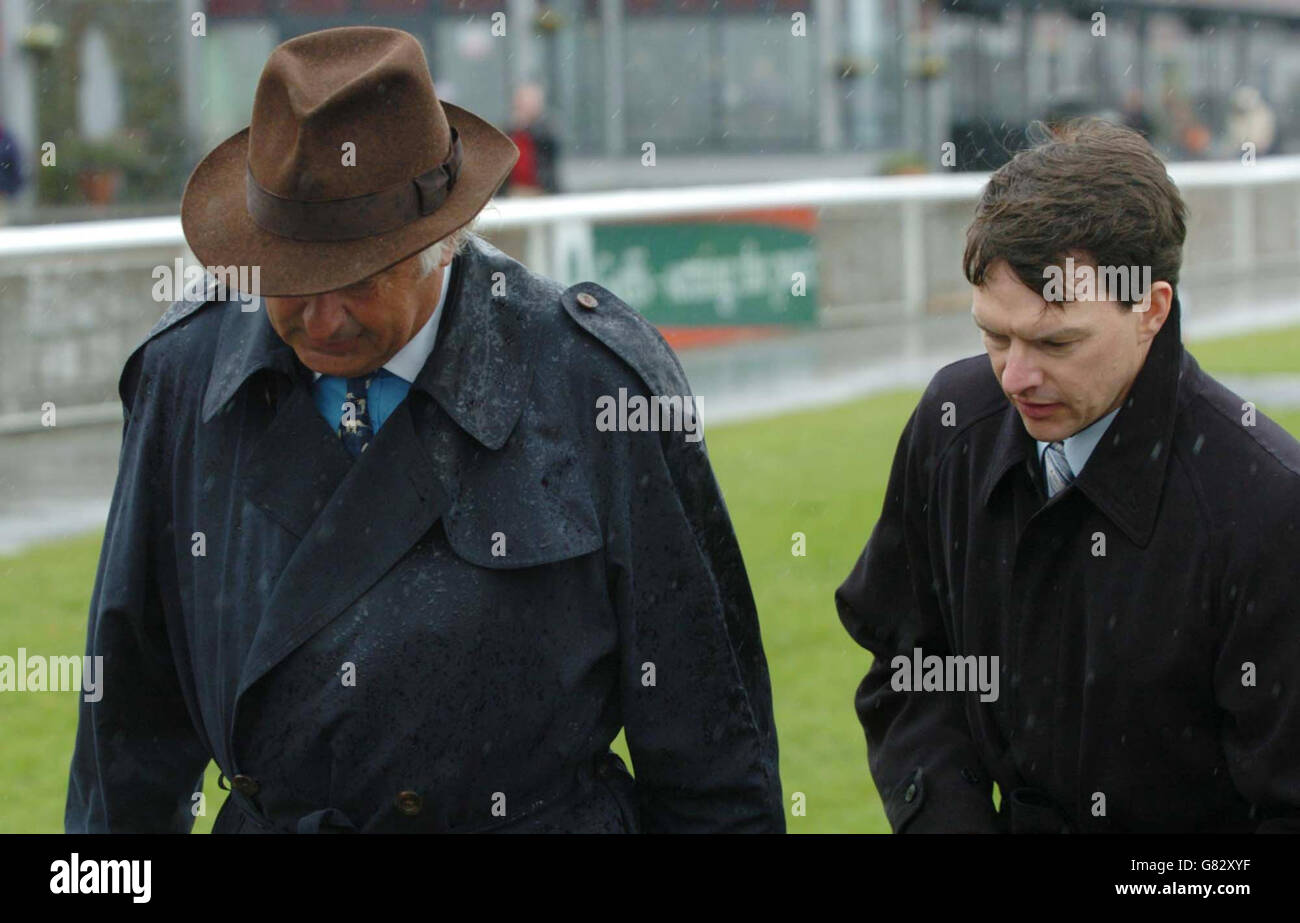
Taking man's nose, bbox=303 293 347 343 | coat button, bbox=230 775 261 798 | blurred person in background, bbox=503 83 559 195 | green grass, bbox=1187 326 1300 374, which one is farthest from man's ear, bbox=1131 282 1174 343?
blurred person in background, bbox=503 83 559 195

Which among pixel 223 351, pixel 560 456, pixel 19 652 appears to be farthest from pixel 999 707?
pixel 19 652

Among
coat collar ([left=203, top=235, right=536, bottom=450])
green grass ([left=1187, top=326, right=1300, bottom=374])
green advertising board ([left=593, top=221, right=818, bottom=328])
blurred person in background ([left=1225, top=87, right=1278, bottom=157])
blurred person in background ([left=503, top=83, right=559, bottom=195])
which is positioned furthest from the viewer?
blurred person in background ([left=1225, top=87, right=1278, bottom=157])

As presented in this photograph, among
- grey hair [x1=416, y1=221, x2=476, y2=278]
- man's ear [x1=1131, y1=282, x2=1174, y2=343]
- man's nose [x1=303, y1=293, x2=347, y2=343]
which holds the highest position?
grey hair [x1=416, y1=221, x2=476, y2=278]

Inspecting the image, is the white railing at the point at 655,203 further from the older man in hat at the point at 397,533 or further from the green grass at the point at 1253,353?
the older man in hat at the point at 397,533

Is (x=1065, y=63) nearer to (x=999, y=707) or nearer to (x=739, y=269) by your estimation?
(x=739, y=269)

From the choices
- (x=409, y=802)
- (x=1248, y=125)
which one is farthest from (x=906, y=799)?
(x=1248, y=125)

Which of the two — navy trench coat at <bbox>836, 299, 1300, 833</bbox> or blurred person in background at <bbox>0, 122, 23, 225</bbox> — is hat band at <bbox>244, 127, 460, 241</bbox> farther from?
blurred person in background at <bbox>0, 122, 23, 225</bbox>

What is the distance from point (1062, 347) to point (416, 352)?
3.02 feet

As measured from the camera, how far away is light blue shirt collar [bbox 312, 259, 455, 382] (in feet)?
8.82

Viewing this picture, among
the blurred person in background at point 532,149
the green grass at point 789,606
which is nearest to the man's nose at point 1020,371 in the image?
the green grass at point 789,606

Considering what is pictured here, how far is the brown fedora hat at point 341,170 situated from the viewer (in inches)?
98.9

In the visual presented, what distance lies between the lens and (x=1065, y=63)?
26141mm

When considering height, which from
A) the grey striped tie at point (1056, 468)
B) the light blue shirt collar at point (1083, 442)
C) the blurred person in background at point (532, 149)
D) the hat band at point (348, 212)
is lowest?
the grey striped tie at point (1056, 468)

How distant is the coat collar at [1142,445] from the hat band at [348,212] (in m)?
1.01
